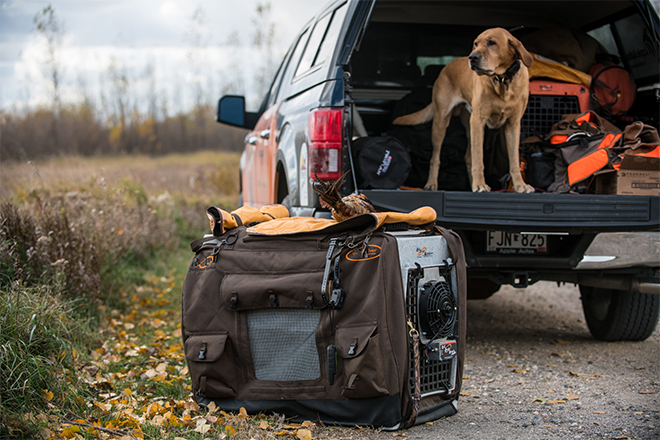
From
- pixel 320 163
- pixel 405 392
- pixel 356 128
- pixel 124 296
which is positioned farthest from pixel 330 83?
pixel 124 296

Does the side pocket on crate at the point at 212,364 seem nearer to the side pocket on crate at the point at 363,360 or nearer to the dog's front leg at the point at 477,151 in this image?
the side pocket on crate at the point at 363,360

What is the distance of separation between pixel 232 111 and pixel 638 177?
11.8 feet

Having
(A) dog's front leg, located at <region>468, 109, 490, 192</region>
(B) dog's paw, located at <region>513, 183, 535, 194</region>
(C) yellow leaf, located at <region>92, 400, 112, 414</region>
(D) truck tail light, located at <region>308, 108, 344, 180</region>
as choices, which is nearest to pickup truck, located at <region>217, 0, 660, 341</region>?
(D) truck tail light, located at <region>308, 108, 344, 180</region>

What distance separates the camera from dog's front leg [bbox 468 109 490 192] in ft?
12.2

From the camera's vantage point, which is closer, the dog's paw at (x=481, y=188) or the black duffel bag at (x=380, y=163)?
the black duffel bag at (x=380, y=163)

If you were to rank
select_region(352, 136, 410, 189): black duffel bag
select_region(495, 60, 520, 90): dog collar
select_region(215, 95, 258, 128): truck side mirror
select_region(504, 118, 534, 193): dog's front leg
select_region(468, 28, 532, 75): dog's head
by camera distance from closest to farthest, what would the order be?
select_region(352, 136, 410, 189): black duffel bag < select_region(468, 28, 532, 75): dog's head < select_region(495, 60, 520, 90): dog collar < select_region(504, 118, 534, 193): dog's front leg < select_region(215, 95, 258, 128): truck side mirror

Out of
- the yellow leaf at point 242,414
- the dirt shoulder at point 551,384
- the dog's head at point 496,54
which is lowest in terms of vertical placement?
the dirt shoulder at point 551,384

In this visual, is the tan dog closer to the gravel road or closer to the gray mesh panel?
the gravel road

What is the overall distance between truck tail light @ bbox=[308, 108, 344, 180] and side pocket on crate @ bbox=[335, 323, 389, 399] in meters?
1.09

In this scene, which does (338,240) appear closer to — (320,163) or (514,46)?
(320,163)

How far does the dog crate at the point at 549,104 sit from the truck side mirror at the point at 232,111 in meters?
2.68

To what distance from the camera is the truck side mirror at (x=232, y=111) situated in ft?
18.1

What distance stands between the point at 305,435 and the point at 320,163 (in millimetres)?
1440

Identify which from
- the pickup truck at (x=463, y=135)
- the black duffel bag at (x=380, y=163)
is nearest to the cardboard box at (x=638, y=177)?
the pickup truck at (x=463, y=135)
